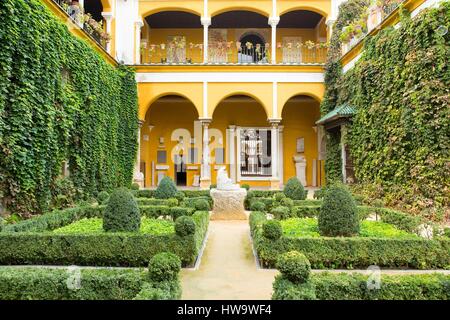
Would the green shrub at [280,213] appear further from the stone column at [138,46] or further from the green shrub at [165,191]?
the stone column at [138,46]

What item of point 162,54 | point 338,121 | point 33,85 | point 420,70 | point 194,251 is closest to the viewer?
point 194,251

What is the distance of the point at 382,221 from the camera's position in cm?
754

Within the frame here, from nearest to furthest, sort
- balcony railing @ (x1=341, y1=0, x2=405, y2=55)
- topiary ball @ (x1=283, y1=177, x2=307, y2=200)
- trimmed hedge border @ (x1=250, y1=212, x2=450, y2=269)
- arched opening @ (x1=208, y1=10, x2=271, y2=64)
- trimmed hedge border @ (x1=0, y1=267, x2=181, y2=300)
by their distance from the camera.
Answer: trimmed hedge border @ (x1=0, y1=267, x2=181, y2=300) < trimmed hedge border @ (x1=250, y1=212, x2=450, y2=269) < topiary ball @ (x1=283, y1=177, x2=307, y2=200) < balcony railing @ (x1=341, y1=0, x2=405, y2=55) < arched opening @ (x1=208, y1=10, x2=271, y2=64)

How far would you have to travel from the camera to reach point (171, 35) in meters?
18.3

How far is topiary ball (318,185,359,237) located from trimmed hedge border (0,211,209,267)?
227cm

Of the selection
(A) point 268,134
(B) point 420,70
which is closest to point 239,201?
(B) point 420,70

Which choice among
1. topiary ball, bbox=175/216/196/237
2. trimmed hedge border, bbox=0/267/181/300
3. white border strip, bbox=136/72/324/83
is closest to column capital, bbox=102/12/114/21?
white border strip, bbox=136/72/324/83

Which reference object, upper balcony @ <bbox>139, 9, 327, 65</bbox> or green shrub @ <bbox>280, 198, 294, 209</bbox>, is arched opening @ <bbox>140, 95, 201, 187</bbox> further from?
green shrub @ <bbox>280, 198, 294, 209</bbox>

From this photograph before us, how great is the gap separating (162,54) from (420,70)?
1299 cm

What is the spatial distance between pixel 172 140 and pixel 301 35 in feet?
30.0

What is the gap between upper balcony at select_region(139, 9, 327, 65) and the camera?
17.1 meters

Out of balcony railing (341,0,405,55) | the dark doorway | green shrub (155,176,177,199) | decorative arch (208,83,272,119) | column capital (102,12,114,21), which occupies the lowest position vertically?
green shrub (155,176,177,199)

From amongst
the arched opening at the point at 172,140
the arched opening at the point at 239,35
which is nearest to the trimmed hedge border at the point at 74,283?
the arched opening at the point at 172,140

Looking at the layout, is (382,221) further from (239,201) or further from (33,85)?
(33,85)
